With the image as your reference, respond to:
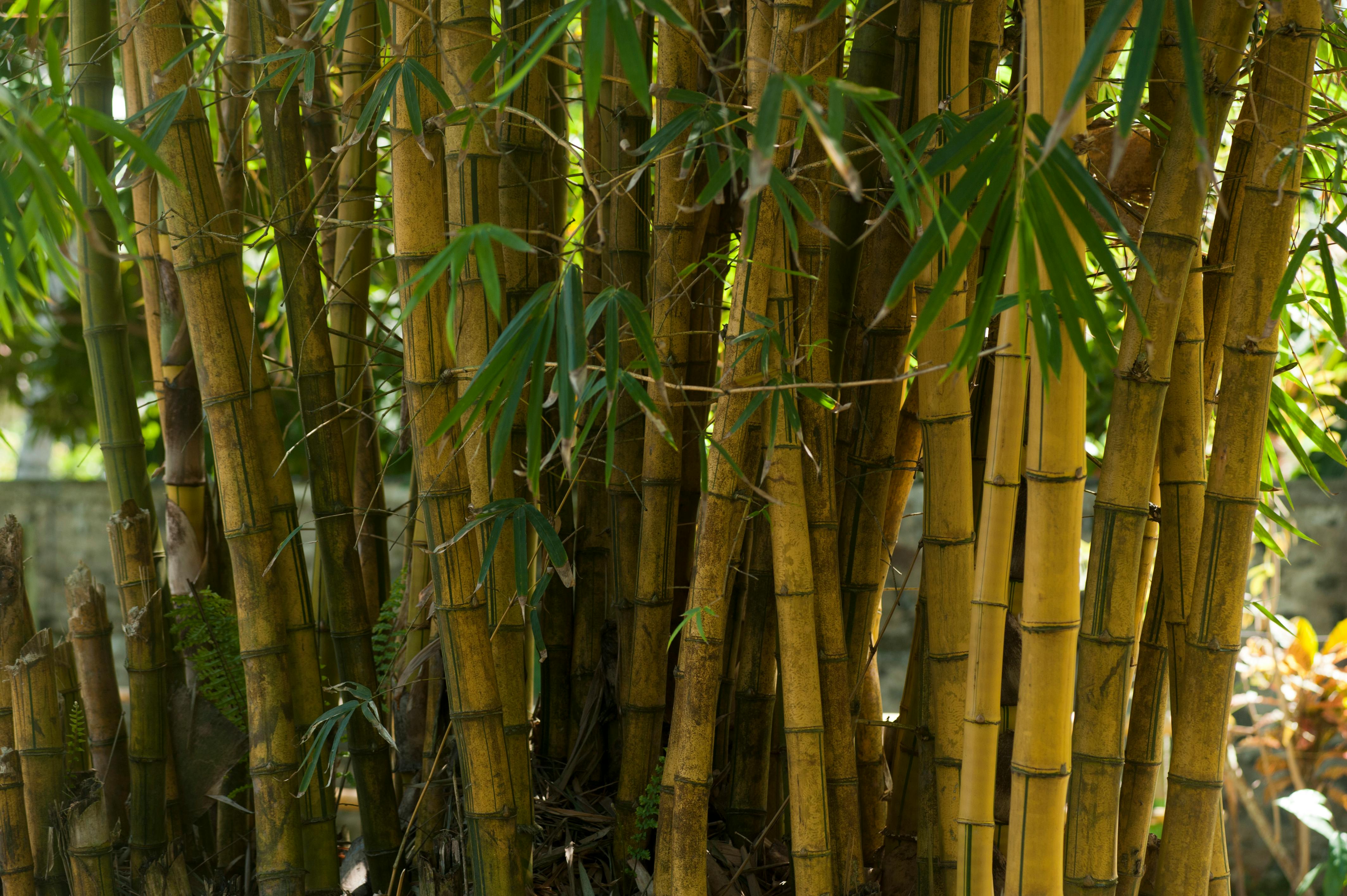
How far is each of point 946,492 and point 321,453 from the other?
699 millimetres

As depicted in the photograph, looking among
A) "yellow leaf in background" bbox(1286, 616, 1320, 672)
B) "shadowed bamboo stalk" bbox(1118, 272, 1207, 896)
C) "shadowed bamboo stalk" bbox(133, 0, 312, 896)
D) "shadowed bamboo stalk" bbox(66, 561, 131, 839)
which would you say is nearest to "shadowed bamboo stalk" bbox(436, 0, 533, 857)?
"shadowed bamboo stalk" bbox(133, 0, 312, 896)

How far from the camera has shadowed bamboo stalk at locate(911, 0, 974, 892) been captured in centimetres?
92

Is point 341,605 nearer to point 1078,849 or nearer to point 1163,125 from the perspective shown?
point 1078,849

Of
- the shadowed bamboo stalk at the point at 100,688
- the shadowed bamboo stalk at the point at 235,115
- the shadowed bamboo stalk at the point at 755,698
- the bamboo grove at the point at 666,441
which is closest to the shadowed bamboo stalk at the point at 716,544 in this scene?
the bamboo grove at the point at 666,441

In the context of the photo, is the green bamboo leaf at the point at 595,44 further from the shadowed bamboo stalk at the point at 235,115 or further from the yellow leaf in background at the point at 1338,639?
the yellow leaf in background at the point at 1338,639

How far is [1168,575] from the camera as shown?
1.05 meters

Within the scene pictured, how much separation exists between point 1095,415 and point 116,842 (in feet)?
9.21

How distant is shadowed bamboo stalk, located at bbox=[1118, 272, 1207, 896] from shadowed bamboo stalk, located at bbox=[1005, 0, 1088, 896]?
0.49 ft

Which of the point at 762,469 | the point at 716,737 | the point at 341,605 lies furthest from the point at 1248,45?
the point at 341,605

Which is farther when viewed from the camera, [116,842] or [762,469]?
[116,842]

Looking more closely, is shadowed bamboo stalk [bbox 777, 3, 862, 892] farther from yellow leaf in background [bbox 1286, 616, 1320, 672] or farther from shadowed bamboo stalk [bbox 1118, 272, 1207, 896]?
yellow leaf in background [bbox 1286, 616, 1320, 672]

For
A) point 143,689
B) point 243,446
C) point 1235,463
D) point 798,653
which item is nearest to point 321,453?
point 243,446

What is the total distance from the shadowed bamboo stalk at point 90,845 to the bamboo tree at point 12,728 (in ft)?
0.17

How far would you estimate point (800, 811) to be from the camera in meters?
0.97
